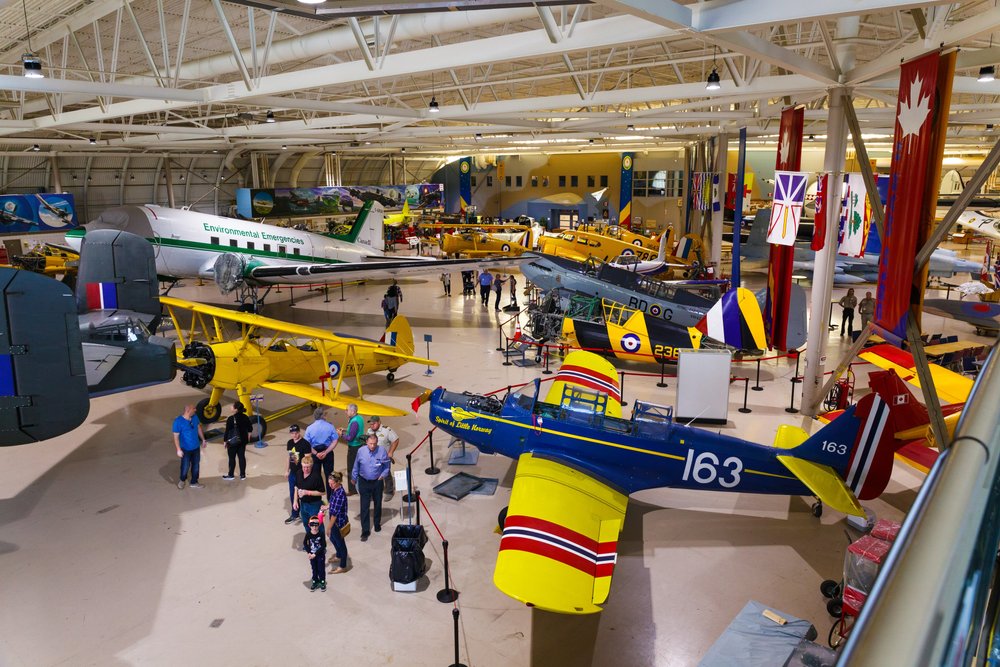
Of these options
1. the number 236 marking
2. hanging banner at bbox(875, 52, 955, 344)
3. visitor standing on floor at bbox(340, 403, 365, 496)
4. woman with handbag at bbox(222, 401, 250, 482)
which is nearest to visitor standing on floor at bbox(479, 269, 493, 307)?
visitor standing on floor at bbox(340, 403, 365, 496)

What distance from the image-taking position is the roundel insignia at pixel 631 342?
14.7 meters

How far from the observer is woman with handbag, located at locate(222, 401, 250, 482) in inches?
386

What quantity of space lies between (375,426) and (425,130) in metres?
17.3

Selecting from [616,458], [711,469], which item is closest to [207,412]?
[616,458]

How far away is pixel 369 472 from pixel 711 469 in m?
4.33

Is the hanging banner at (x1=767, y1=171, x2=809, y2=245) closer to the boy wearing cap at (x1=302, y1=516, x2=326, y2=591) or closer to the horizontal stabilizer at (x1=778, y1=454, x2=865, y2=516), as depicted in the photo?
the horizontal stabilizer at (x1=778, y1=454, x2=865, y2=516)

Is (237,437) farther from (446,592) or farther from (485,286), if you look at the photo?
(485,286)

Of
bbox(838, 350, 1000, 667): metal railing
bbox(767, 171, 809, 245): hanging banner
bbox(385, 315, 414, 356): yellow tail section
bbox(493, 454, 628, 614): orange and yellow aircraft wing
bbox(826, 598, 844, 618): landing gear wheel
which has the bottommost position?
bbox(826, 598, 844, 618): landing gear wheel

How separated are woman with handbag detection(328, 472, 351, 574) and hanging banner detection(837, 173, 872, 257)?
908 centimetres

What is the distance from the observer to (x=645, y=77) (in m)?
27.9

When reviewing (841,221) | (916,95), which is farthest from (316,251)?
(916,95)

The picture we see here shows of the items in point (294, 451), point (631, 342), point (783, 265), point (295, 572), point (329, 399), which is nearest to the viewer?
point (295, 572)

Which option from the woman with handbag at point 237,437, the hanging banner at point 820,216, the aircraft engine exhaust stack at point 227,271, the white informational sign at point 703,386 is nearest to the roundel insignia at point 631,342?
the white informational sign at point 703,386

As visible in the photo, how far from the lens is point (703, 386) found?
475 inches
